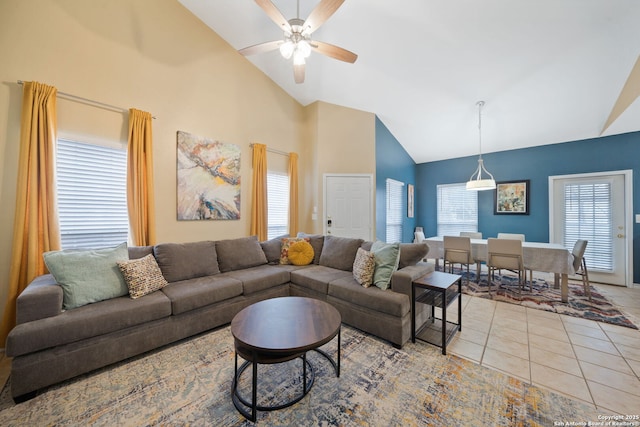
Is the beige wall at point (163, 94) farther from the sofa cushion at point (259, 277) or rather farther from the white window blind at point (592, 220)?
the white window blind at point (592, 220)

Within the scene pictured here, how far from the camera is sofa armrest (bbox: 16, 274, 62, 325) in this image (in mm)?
1640

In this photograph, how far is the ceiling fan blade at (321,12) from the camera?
196 centimetres

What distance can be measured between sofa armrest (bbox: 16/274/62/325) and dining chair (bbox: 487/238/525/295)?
16.0 feet

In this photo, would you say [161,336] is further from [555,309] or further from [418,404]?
[555,309]

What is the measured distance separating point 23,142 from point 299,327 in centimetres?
293

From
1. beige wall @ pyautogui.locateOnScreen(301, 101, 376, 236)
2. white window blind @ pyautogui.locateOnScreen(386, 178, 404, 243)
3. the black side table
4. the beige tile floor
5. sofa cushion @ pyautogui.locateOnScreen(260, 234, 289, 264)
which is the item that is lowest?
the beige tile floor

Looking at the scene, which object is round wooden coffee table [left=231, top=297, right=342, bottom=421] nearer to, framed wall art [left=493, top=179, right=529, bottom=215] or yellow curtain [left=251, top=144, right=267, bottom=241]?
yellow curtain [left=251, top=144, right=267, bottom=241]

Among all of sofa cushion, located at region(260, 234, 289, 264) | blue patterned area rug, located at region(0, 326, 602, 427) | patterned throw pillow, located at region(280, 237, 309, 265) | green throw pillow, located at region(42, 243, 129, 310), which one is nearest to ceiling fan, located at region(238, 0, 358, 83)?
patterned throw pillow, located at region(280, 237, 309, 265)

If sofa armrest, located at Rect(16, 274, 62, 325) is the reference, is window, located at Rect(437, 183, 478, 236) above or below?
above

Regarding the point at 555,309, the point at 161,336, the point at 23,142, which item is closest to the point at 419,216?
the point at 555,309

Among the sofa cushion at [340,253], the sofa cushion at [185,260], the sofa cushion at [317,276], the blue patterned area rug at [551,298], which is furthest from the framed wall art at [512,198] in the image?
the sofa cushion at [185,260]

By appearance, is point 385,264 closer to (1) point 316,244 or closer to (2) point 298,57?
(1) point 316,244

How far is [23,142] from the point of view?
216 centimetres

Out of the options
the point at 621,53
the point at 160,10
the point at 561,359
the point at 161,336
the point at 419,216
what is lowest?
the point at 561,359
